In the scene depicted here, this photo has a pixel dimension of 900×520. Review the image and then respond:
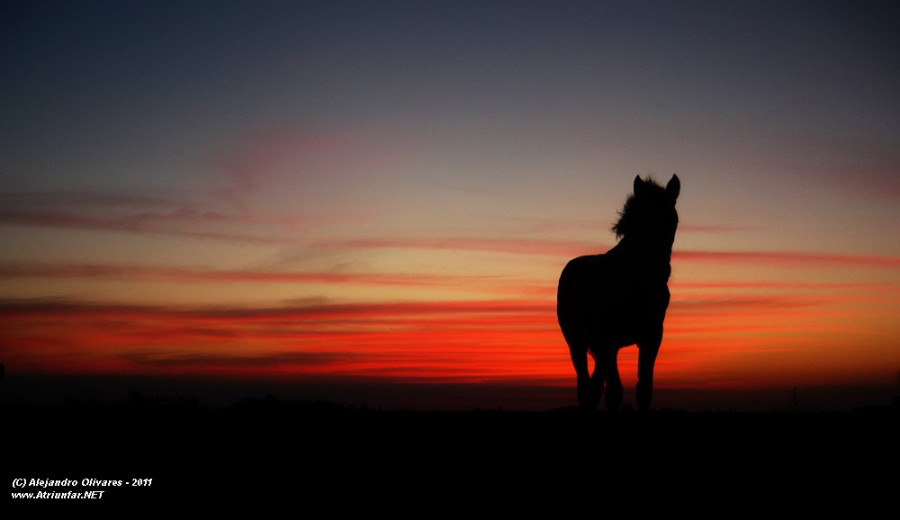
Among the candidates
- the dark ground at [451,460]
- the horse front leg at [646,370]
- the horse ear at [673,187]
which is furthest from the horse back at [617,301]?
the dark ground at [451,460]

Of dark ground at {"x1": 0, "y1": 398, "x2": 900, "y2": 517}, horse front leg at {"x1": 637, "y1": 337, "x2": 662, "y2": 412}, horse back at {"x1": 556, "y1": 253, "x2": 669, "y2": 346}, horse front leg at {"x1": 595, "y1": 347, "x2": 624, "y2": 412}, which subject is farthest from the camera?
horse front leg at {"x1": 595, "y1": 347, "x2": 624, "y2": 412}

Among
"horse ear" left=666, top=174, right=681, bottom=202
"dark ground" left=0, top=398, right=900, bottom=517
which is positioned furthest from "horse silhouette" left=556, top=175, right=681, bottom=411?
"dark ground" left=0, top=398, right=900, bottom=517

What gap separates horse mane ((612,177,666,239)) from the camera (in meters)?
12.0

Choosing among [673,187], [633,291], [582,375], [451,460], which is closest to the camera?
[451,460]

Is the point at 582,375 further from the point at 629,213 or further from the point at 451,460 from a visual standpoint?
the point at 451,460

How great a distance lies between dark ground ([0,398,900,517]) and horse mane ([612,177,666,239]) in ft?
8.81

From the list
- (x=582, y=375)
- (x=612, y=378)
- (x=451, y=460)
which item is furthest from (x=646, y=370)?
(x=451, y=460)

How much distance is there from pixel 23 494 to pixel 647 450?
258 inches

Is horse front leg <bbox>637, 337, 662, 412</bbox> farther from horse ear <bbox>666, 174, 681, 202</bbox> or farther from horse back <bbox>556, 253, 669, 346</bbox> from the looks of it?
horse ear <bbox>666, 174, 681, 202</bbox>

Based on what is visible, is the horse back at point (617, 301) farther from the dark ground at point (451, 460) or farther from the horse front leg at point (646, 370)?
the dark ground at point (451, 460)

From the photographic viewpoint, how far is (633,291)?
39.7 ft

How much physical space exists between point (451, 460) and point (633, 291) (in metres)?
4.18

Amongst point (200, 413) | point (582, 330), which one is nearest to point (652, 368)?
point (582, 330)

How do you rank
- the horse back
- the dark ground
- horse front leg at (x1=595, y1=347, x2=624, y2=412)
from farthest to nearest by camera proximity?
horse front leg at (x1=595, y1=347, x2=624, y2=412)
the horse back
the dark ground
